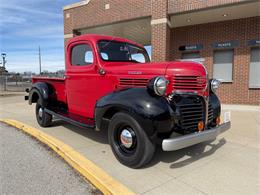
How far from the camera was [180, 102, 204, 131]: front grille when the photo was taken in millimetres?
3471

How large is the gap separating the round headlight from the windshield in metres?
1.62

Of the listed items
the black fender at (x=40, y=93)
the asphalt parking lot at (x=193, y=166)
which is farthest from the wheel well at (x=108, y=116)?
the black fender at (x=40, y=93)

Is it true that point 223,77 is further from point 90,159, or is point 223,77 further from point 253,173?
point 90,159

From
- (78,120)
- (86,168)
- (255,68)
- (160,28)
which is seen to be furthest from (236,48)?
(86,168)

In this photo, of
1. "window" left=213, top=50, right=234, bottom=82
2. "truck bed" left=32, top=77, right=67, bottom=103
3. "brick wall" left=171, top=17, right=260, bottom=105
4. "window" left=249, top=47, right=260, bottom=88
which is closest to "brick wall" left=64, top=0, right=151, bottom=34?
"brick wall" left=171, top=17, right=260, bottom=105

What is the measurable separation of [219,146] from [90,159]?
2636 millimetres

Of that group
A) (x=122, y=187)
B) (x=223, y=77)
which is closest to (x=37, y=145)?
(x=122, y=187)

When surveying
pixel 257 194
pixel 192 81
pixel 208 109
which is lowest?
pixel 257 194

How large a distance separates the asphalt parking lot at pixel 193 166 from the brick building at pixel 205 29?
5.80 metres

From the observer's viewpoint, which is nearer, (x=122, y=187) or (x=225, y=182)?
(x=122, y=187)

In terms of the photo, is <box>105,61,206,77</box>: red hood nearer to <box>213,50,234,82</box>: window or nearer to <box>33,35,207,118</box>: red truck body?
<box>33,35,207,118</box>: red truck body

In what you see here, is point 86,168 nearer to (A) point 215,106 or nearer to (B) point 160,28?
(A) point 215,106

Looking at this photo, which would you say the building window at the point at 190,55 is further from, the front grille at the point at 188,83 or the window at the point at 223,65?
the front grille at the point at 188,83

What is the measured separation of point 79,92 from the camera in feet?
16.9
